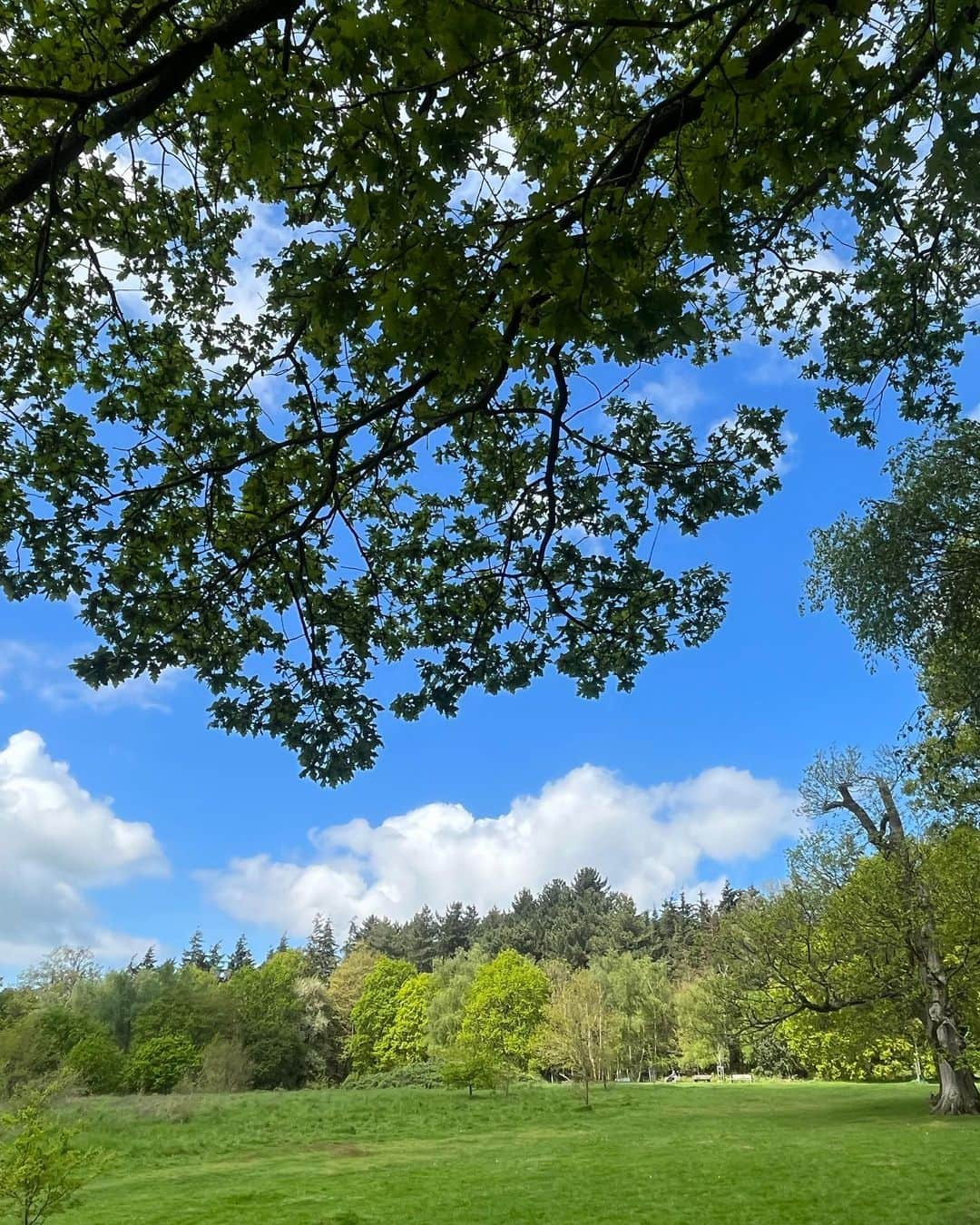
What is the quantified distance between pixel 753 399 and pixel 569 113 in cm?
253

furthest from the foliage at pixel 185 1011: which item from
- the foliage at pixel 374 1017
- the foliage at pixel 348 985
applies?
the foliage at pixel 348 985

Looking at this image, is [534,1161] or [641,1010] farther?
[641,1010]

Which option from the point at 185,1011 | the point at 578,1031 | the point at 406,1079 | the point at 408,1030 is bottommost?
the point at 406,1079

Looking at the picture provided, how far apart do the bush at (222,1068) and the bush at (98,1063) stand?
3.78m

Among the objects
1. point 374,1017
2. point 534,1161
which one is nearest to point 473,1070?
point 534,1161

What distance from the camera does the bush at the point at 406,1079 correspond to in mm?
40500

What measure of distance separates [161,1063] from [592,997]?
21210 mm

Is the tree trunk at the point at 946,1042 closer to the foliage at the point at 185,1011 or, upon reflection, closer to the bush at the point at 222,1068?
the bush at the point at 222,1068

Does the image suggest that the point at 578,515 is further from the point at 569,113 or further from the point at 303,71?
the point at 303,71

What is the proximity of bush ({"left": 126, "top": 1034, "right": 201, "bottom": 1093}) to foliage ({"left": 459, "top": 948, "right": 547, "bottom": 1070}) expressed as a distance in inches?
542

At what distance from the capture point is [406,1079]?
4194cm

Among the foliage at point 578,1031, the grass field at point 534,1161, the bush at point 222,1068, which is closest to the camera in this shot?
the grass field at point 534,1161

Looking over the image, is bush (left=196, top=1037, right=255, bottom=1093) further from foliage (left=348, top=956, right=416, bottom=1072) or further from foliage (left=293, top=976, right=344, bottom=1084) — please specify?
foliage (left=348, top=956, right=416, bottom=1072)

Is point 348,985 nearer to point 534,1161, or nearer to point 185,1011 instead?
point 185,1011
